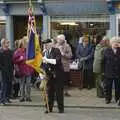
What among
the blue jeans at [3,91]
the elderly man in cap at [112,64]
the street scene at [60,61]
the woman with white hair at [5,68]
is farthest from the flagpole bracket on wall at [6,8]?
the elderly man in cap at [112,64]

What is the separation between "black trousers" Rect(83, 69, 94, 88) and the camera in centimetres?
1566

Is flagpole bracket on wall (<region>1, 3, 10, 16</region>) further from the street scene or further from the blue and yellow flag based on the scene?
the blue and yellow flag

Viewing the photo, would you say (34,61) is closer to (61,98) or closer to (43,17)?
(61,98)

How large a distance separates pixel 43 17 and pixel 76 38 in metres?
1.25

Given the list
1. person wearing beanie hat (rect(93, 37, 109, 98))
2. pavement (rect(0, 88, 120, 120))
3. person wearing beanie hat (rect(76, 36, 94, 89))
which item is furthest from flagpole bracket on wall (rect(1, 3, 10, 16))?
person wearing beanie hat (rect(93, 37, 109, 98))

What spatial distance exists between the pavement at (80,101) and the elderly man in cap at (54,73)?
1049 millimetres

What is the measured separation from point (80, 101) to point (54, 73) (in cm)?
209

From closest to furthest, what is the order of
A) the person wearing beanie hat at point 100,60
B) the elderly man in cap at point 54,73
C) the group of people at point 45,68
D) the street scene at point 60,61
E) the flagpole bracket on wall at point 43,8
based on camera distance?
the elderly man in cap at point 54,73 < the street scene at point 60,61 < the group of people at point 45,68 < the person wearing beanie hat at point 100,60 < the flagpole bracket on wall at point 43,8

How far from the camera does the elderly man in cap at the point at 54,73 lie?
12.0 metres

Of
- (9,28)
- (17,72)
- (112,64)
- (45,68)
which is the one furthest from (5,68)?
(9,28)

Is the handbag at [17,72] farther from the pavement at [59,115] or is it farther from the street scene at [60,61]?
the pavement at [59,115]

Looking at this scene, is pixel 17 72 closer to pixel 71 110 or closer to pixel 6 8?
pixel 71 110

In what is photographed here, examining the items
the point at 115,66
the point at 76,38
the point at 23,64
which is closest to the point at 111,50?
the point at 115,66

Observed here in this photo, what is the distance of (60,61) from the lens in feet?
39.5
